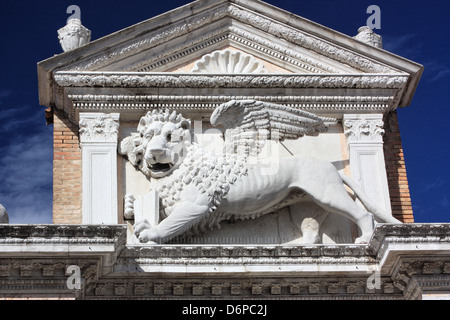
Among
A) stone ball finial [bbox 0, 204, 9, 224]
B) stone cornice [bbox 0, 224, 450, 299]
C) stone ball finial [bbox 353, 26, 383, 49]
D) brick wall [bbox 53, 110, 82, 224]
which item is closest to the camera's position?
stone cornice [bbox 0, 224, 450, 299]

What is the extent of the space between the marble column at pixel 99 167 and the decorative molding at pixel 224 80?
453 millimetres

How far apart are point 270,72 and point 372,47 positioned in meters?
1.39

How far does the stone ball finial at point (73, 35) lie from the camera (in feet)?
49.5

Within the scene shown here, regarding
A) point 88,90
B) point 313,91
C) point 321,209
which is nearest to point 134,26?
point 88,90

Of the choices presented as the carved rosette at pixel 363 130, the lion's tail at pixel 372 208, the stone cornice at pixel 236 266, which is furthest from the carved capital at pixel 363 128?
the stone cornice at pixel 236 266

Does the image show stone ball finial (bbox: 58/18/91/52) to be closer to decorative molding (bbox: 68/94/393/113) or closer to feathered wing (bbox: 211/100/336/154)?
decorative molding (bbox: 68/94/393/113)

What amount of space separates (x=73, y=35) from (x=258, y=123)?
9.43ft

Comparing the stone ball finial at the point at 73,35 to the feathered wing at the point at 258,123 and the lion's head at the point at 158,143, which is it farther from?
the feathered wing at the point at 258,123

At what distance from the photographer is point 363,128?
14641 millimetres

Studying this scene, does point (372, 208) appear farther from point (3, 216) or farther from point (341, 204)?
point (3, 216)

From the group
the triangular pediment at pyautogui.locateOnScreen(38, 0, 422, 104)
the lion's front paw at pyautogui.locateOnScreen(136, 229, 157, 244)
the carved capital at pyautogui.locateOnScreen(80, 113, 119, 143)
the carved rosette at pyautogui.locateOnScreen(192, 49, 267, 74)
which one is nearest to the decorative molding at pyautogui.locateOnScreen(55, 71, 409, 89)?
the triangular pediment at pyautogui.locateOnScreen(38, 0, 422, 104)

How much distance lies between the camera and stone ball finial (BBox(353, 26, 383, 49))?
15586 millimetres

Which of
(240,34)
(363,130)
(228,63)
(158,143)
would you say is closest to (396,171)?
(363,130)

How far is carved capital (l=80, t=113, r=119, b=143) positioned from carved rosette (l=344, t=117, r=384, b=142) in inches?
116
